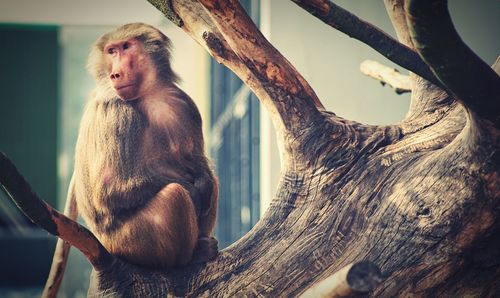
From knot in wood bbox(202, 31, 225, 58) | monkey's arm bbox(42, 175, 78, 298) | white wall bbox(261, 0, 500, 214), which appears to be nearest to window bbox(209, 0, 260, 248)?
white wall bbox(261, 0, 500, 214)

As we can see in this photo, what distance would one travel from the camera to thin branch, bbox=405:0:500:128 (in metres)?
1.43

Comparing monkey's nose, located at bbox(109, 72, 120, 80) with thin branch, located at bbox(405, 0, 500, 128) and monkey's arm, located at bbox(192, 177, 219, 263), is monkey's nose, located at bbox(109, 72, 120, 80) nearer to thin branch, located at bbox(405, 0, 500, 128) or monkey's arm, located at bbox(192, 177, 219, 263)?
monkey's arm, located at bbox(192, 177, 219, 263)

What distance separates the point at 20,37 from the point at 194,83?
0.96 meters

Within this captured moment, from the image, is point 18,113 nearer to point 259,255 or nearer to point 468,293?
point 259,255

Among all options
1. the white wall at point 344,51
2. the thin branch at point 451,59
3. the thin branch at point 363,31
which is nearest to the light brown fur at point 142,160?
the white wall at point 344,51

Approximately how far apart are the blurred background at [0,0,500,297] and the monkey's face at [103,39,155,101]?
0.18 m

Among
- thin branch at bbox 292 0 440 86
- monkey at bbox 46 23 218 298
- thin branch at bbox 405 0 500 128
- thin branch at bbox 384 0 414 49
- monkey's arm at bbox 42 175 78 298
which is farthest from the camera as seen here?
thin branch at bbox 384 0 414 49

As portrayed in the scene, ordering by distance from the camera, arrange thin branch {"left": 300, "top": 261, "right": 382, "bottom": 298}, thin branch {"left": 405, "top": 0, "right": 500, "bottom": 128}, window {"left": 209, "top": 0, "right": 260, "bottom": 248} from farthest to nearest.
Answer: window {"left": 209, "top": 0, "right": 260, "bottom": 248}, thin branch {"left": 405, "top": 0, "right": 500, "bottom": 128}, thin branch {"left": 300, "top": 261, "right": 382, "bottom": 298}

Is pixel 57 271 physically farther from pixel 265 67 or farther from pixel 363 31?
pixel 363 31

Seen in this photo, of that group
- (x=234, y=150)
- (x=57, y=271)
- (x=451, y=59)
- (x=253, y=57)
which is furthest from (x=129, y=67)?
(x=234, y=150)

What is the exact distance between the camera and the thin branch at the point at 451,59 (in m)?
1.43

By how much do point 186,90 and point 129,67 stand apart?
0.37 meters

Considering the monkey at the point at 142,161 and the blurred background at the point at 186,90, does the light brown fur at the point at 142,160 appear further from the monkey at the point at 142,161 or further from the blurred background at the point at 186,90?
the blurred background at the point at 186,90

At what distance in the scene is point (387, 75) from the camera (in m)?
2.61
